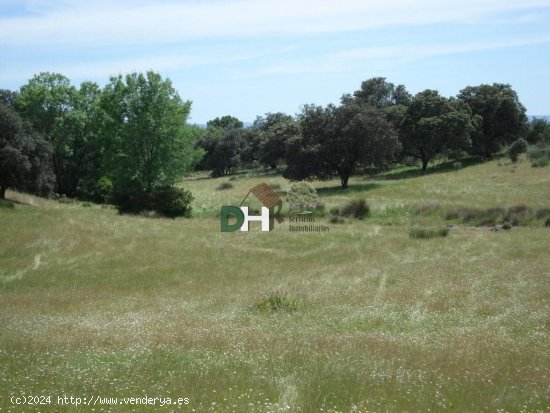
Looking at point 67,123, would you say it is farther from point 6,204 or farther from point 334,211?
point 334,211

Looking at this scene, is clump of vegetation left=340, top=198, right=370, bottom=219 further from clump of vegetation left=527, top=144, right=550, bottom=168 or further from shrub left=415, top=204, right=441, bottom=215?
clump of vegetation left=527, top=144, right=550, bottom=168

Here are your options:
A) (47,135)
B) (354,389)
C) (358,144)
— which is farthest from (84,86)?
(354,389)

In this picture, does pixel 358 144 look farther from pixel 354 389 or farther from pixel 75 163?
pixel 354 389

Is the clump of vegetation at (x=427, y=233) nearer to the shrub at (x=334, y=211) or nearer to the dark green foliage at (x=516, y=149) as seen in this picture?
the shrub at (x=334, y=211)

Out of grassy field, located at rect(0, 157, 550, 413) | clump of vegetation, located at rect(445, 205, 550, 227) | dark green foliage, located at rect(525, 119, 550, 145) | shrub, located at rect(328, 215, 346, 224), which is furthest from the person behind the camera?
dark green foliage, located at rect(525, 119, 550, 145)

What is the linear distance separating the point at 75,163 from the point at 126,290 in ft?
144

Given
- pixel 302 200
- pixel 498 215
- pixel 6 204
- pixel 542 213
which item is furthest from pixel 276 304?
pixel 302 200

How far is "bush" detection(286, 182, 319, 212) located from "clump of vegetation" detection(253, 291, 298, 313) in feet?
94.0

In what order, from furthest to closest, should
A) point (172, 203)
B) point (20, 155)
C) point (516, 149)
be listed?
point (516, 149) < point (172, 203) < point (20, 155)

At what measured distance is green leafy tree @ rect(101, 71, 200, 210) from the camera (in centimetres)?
5044

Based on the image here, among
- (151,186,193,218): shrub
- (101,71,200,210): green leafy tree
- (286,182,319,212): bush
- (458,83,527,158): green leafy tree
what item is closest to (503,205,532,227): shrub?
(286,182,319,212): bush

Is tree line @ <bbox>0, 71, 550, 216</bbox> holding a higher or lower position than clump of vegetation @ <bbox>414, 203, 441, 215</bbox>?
higher

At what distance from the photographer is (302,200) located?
154 feet

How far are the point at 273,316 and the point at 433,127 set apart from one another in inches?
2250
